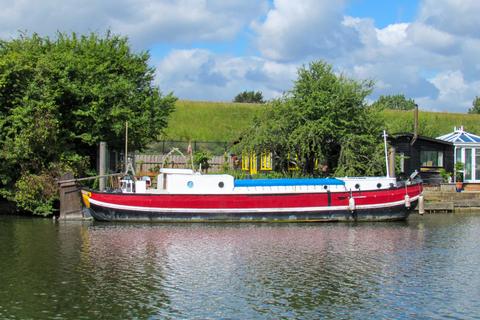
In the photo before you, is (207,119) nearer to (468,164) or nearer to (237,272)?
(468,164)

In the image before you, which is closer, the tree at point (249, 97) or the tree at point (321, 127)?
the tree at point (321, 127)

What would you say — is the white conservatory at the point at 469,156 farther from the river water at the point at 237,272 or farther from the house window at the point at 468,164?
the river water at the point at 237,272

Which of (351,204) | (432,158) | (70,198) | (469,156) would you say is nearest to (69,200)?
(70,198)

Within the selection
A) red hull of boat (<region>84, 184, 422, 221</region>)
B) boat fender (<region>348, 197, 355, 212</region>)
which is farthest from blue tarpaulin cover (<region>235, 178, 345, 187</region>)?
boat fender (<region>348, 197, 355, 212</region>)

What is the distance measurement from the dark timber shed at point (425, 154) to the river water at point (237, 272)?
50.8 feet

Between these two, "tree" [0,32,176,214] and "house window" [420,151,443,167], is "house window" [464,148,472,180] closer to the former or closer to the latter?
"house window" [420,151,443,167]

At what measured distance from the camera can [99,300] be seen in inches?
675

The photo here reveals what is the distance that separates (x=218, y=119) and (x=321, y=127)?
4788cm

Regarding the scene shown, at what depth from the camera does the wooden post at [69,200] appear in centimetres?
3478

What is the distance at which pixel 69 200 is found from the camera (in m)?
35.0

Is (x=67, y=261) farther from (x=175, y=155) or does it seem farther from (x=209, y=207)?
(x=175, y=155)

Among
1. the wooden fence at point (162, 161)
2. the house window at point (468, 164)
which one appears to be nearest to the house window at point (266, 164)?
the wooden fence at point (162, 161)

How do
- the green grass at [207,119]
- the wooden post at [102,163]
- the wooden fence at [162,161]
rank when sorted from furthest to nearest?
the green grass at [207,119], the wooden fence at [162,161], the wooden post at [102,163]

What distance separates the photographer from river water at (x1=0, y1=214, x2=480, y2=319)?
53.6 feet
